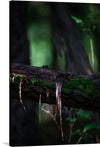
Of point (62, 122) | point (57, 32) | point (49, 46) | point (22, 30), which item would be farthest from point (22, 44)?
point (49, 46)

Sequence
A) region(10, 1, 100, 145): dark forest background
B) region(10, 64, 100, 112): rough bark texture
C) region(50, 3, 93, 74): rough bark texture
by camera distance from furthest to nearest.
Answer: region(50, 3, 93, 74): rough bark texture → region(10, 1, 100, 145): dark forest background → region(10, 64, 100, 112): rough bark texture

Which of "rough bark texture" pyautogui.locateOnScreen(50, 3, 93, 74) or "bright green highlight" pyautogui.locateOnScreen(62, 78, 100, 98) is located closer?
"bright green highlight" pyautogui.locateOnScreen(62, 78, 100, 98)

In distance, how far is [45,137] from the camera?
457 cm

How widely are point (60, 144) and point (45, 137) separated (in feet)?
4.36

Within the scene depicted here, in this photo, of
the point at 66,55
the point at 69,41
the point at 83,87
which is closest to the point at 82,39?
the point at 69,41

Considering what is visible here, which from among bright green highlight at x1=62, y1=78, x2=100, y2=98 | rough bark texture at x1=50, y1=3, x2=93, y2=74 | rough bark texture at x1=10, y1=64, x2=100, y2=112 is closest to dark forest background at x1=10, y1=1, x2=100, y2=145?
rough bark texture at x1=50, y1=3, x2=93, y2=74

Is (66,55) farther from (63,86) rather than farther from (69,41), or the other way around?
(63,86)

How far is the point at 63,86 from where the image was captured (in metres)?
2.47

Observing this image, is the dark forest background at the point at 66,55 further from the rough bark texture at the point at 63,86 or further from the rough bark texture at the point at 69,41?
the rough bark texture at the point at 63,86

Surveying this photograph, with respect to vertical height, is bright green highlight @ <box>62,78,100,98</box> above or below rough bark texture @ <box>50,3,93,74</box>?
below

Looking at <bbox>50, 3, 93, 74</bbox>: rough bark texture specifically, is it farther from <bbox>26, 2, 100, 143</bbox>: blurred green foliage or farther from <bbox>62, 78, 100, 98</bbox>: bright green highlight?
<bbox>62, 78, 100, 98</bbox>: bright green highlight

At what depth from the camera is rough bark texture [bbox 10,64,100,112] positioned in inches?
96.3

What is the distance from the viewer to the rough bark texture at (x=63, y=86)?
2.45m
